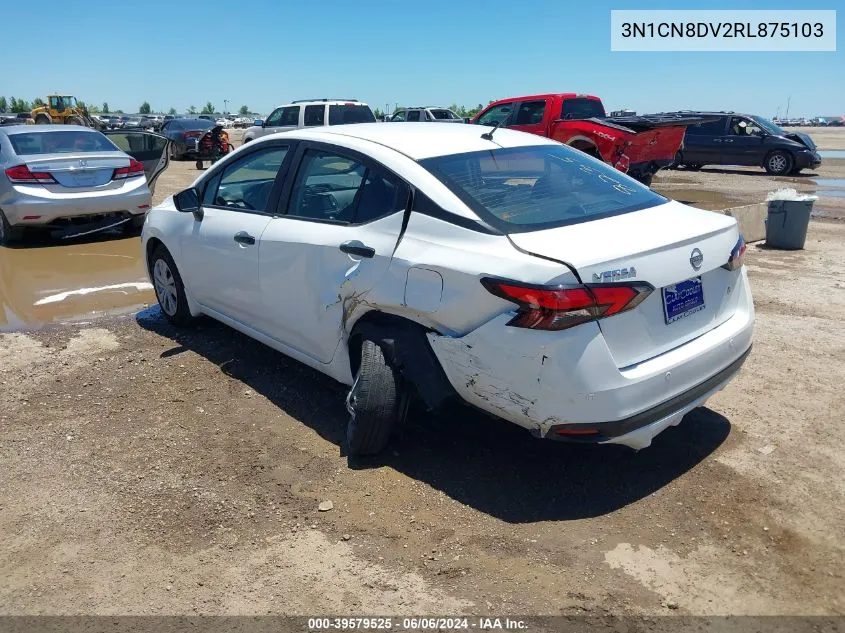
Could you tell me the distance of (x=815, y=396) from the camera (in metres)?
4.46

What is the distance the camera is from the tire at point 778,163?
1967 cm

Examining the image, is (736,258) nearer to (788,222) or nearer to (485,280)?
(485,280)

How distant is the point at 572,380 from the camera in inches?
116

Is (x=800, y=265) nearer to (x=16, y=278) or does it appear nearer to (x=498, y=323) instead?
(x=498, y=323)

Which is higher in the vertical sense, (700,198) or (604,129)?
(604,129)

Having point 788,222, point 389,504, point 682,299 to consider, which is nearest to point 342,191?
point 389,504

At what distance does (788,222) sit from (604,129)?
4.47 metres

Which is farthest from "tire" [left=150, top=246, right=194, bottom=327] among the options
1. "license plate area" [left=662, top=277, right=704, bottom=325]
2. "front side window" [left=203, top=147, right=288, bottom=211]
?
"license plate area" [left=662, top=277, right=704, bottom=325]

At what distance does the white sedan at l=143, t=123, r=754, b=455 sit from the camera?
2978 mm

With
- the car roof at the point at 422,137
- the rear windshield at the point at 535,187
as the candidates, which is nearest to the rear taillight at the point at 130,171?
the car roof at the point at 422,137

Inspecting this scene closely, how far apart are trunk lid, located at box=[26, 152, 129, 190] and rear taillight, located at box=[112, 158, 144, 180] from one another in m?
0.07

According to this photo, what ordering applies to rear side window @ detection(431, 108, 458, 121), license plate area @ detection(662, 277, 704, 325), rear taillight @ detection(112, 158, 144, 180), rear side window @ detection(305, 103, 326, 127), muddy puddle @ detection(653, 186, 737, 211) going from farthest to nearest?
rear side window @ detection(431, 108, 458, 121), rear side window @ detection(305, 103, 326, 127), muddy puddle @ detection(653, 186, 737, 211), rear taillight @ detection(112, 158, 144, 180), license plate area @ detection(662, 277, 704, 325)

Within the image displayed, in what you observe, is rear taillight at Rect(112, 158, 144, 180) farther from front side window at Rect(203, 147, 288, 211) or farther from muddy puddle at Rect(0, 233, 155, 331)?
front side window at Rect(203, 147, 288, 211)

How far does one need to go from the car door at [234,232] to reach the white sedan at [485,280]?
2 centimetres
